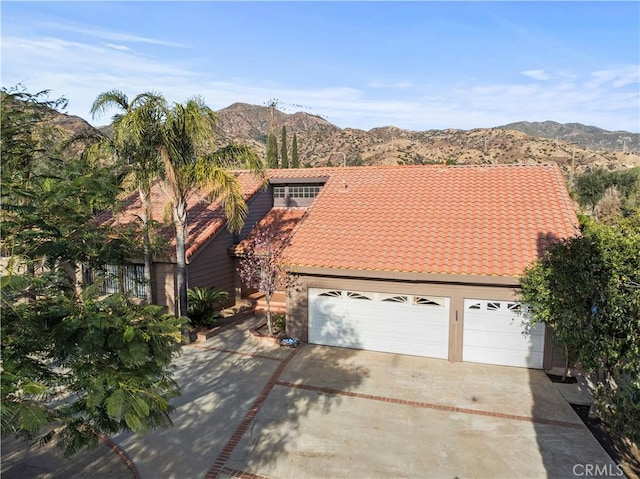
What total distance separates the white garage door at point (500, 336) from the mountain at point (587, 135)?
11317 cm

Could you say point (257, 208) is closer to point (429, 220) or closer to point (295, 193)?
point (295, 193)

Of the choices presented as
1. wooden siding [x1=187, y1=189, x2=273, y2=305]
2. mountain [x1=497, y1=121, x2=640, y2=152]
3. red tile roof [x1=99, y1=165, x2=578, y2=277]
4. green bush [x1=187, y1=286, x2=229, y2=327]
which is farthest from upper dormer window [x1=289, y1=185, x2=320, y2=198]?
mountain [x1=497, y1=121, x2=640, y2=152]

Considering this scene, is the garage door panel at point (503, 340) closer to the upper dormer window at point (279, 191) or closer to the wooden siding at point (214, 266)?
the wooden siding at point (214, 266)

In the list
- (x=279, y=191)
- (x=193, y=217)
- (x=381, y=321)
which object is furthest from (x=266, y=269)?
(x=279, y=191)

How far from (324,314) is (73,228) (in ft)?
28.9

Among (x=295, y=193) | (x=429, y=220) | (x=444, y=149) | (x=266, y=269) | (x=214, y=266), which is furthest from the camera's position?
(x=444, y=149)

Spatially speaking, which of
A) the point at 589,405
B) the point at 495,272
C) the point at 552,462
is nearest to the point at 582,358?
the point at 589,405

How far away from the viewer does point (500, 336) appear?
11625mm

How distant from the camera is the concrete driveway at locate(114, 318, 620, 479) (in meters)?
7.37

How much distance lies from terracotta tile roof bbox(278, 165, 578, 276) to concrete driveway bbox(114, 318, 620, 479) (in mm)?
3007

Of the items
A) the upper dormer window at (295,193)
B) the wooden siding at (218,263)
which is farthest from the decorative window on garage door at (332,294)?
the upper dormer window at (295,193)

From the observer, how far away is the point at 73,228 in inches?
221

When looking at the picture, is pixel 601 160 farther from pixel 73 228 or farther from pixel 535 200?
pixel 73 228

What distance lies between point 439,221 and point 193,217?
1061 centimetres
